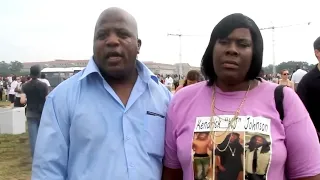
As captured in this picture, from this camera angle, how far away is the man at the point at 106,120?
215 centimetres

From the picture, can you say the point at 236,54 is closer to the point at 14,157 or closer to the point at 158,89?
the point at 158,89

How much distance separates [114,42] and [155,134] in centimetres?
57

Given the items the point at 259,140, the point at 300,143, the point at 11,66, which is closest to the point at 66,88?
the point at 259,140

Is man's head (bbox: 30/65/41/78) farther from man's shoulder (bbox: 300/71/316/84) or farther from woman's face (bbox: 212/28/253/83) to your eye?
woman's face (bbox: 212/28/253/83)

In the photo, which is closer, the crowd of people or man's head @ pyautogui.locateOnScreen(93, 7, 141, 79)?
the crowd of people

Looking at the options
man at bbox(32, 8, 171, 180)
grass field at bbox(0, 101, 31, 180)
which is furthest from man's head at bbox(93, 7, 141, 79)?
grass field at bbox(0, 101, 31, 180)

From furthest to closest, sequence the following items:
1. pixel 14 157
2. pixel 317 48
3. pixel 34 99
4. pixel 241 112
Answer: pixel 14 157
pixel 34 99
pixel 317 48
pixel 241 112

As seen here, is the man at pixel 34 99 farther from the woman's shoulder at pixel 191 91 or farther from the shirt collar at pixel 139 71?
the woman's shoulder at pixel 191 91

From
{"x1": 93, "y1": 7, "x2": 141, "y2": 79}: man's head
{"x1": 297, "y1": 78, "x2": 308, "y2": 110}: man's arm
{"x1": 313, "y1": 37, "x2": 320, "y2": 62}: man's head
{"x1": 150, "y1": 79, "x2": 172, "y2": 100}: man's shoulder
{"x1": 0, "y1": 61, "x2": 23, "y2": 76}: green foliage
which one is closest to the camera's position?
{"x1": 93, "y1": 7, "x2": 141, "y2": 79}: man's head

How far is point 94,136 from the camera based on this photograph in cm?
216

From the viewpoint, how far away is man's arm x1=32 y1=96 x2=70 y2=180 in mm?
2113

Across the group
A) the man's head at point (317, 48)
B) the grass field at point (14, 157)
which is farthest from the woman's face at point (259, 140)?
the grass field at point (14, 157)

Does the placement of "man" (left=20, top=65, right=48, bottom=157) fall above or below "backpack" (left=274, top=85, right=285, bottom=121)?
below

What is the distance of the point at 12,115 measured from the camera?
37.6ft
